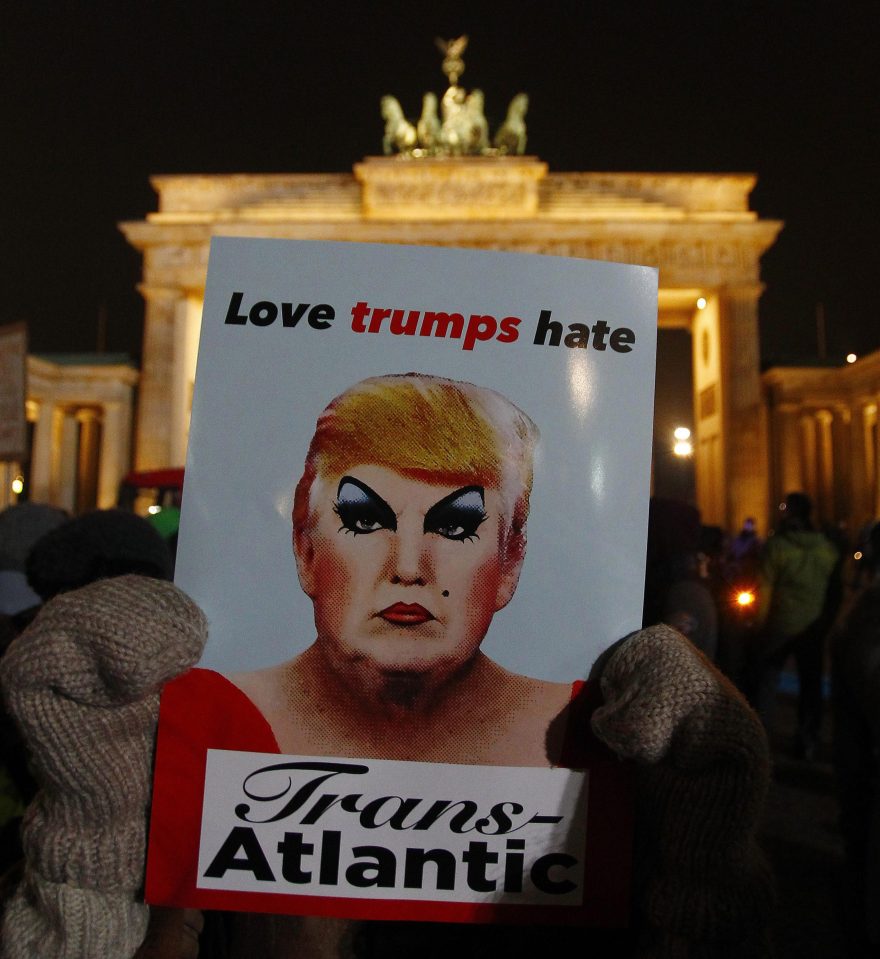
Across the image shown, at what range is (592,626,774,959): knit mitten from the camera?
3.87ft

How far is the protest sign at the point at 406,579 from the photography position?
4.45 feet

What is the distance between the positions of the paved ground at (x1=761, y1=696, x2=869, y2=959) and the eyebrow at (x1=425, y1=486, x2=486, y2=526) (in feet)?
6.87

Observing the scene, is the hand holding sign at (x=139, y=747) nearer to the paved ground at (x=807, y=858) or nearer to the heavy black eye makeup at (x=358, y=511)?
the heavy black eye makeup at (x=358, y=511)

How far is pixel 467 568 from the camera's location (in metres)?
1.38

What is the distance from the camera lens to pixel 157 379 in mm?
32844

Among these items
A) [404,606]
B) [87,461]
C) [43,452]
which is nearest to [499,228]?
[43,452]

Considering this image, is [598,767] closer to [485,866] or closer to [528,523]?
[485,866]

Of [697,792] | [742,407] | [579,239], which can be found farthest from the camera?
[579,239]

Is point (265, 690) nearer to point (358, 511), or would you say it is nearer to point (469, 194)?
point (358, 511)

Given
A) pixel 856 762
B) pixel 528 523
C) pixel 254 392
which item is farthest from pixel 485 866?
pixel 856 762

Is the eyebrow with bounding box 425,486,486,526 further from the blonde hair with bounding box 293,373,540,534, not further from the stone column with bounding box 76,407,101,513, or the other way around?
the stone column with bounding box 76,407,101,513

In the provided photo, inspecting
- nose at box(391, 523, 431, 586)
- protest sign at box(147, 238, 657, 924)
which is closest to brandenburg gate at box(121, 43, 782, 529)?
protest sign at box(147, 238, 657, 924)

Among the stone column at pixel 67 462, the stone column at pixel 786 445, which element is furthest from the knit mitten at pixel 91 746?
the stone column at pixel 67 462

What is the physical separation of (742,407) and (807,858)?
95.0 ft
